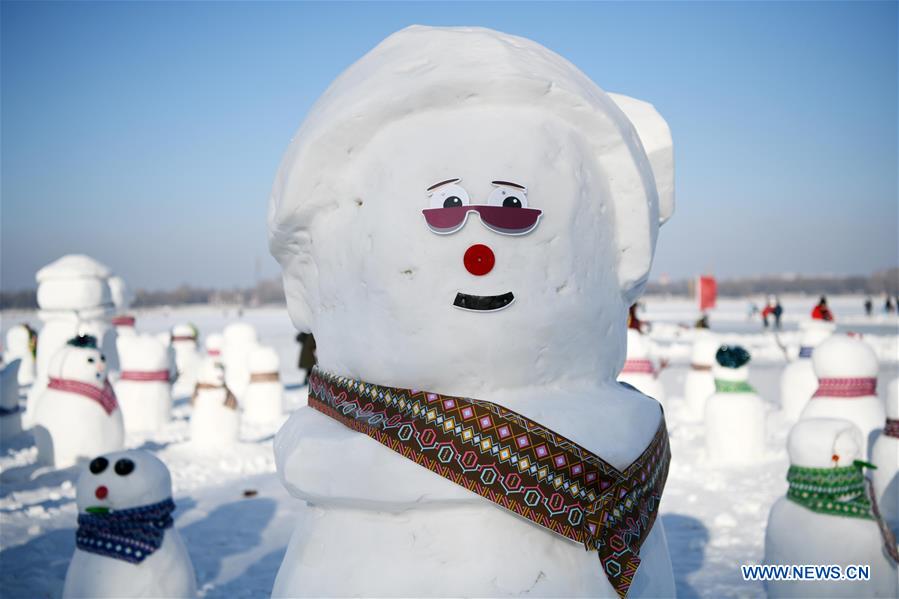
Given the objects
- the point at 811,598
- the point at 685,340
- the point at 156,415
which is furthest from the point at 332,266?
the point at 685,340

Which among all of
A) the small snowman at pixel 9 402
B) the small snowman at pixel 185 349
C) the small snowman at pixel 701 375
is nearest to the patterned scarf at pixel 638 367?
the small snowman at pixel 701 375

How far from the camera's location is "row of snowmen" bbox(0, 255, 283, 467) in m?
6.71

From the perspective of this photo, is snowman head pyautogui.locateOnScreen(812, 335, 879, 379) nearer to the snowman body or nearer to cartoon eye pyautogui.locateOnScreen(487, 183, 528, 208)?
cartoon eye pyautogui.locateOnScreen(487, 183, 528, 208)

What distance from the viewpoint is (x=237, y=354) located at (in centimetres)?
1180

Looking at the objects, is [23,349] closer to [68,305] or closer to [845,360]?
[68,305]

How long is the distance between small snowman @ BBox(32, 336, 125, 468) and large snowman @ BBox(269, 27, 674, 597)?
517 centimetres

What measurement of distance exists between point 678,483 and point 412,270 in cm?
528

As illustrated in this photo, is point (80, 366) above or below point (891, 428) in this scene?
above

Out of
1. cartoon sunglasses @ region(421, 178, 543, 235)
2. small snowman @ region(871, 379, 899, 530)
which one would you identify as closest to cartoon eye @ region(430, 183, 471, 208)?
cartoon sunglasses @ region(421, 178, 543, 235)

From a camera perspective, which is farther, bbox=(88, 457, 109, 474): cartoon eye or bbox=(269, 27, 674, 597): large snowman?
bbox=(88, 457, 109, 474): cartoon eye

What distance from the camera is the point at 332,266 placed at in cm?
238

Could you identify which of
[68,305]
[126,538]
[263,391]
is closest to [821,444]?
[126,538]

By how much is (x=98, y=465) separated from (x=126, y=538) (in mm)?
412

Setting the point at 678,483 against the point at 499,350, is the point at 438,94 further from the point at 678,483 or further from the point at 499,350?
the point at 678,483
